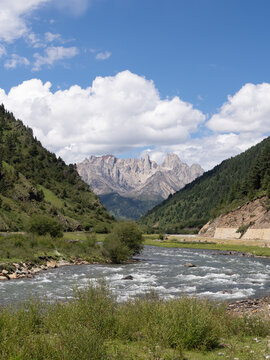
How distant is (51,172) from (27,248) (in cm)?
13293

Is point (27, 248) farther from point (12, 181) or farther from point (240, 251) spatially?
point (12, 181)

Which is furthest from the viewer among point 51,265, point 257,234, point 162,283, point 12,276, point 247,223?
point 247,223

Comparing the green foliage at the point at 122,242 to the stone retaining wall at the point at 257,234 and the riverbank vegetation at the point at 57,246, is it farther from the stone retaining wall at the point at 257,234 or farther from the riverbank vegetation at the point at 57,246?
the stone retaining wall at the point at 257,234

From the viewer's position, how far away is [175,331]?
12375mm

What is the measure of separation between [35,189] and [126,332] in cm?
12890

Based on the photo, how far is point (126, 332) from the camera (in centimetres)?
1334

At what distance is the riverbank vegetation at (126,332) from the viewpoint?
9852 mm

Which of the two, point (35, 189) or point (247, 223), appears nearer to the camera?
point (247, 223)

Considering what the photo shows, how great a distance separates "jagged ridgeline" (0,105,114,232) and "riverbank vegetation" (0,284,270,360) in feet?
270

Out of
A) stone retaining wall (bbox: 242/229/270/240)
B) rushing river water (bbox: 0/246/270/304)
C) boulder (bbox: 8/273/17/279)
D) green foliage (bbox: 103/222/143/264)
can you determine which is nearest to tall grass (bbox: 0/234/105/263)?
green foliage (bbox: 103/222/143/264)

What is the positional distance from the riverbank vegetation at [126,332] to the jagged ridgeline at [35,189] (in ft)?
270

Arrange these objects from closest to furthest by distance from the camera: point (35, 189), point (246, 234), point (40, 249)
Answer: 1. point (40, 249)
2. point (246, 234)
3. point (35, 189)

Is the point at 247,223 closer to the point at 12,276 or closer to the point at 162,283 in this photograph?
the point at 162,283

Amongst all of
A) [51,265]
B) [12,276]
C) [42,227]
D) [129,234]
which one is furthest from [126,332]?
[42,227]
